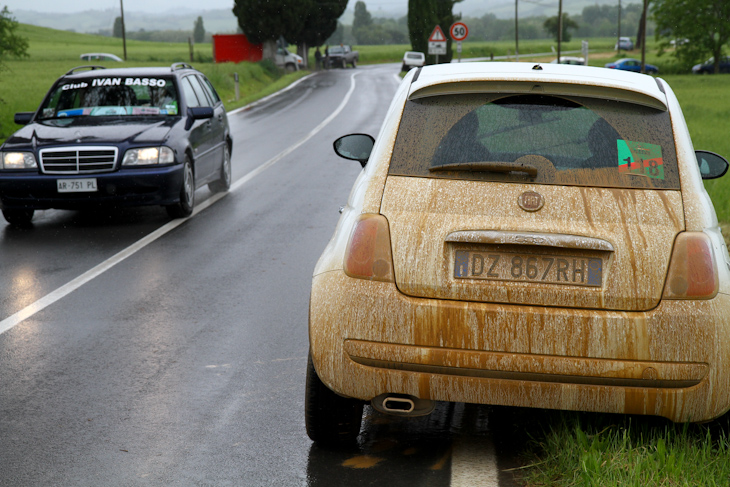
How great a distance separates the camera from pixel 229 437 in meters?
4.24

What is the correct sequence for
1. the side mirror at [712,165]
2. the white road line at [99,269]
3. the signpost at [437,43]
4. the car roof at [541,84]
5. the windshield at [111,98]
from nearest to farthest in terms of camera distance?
the car roof at [541,84] → the side mirror at [712,165] → the white road line at [99,269] → the windshield at [111,98] → the signpost at [437,43]

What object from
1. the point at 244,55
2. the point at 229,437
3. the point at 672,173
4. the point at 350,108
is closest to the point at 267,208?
the point at 229,437

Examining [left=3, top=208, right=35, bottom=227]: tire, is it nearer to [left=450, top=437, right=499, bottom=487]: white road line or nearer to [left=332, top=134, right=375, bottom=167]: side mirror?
[left=332, top=134, right=375, bottom=167]: side mirror

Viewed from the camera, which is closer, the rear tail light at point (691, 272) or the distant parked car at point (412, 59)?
the rear tail light at point (691, 272)

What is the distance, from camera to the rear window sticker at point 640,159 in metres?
3.73

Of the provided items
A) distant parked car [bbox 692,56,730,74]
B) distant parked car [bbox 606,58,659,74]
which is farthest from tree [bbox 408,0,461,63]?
distant parked car [bbox 692,56,730,74]

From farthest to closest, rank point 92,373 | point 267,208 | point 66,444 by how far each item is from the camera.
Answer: point 267,208 < point 92,373 < point 66,444

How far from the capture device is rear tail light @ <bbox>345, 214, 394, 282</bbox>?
11.8 feet

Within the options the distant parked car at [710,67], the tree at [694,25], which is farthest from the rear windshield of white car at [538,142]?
the distant parked car at [710,67]

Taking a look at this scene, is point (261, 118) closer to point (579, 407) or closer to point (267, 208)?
point (267, 208)

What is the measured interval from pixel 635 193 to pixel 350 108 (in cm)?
2743

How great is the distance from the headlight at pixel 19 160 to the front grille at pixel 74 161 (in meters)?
0.12

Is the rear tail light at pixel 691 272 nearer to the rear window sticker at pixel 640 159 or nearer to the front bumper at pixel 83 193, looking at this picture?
the rear window sticker at pixel 640 159

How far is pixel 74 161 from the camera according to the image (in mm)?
9773
